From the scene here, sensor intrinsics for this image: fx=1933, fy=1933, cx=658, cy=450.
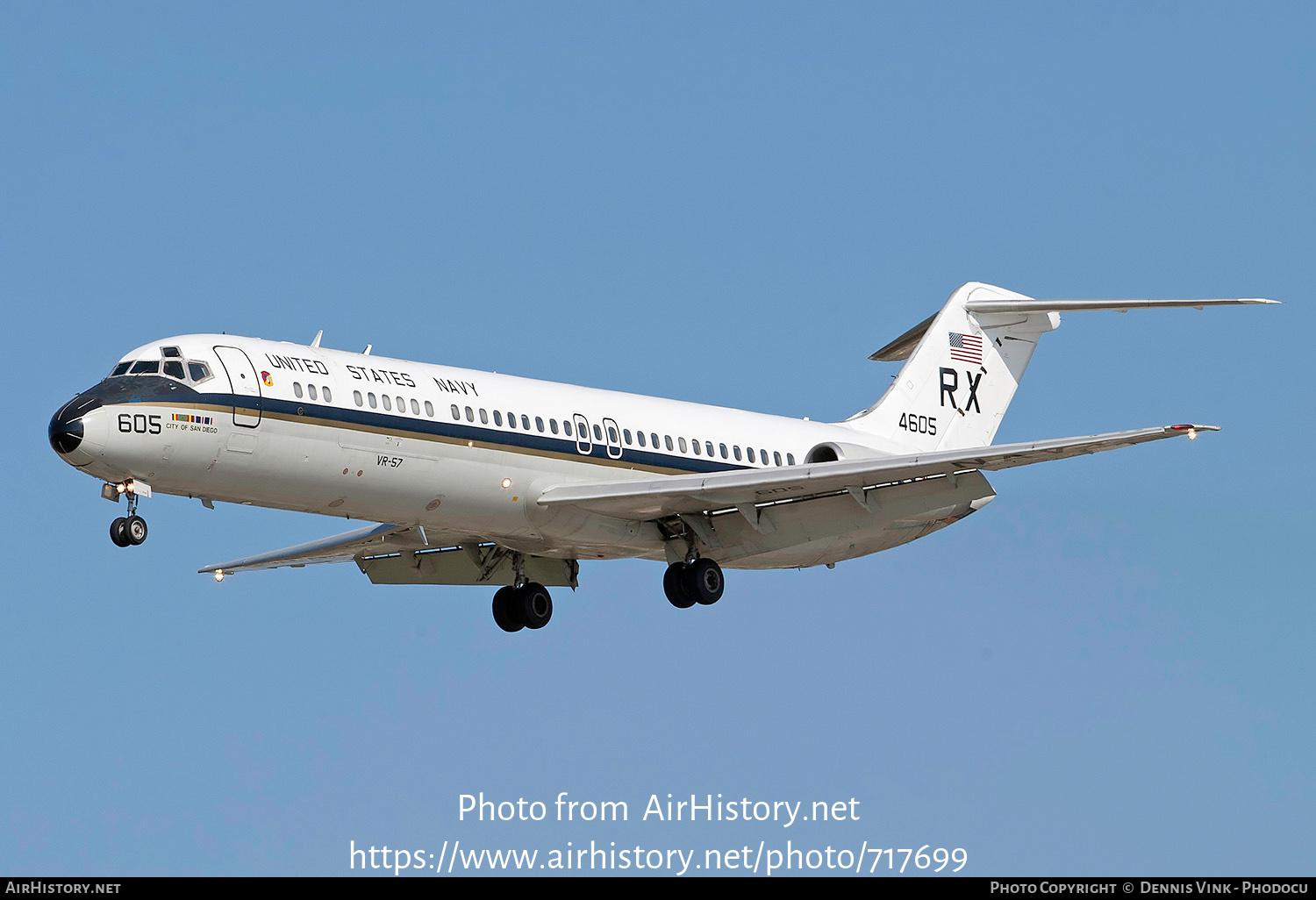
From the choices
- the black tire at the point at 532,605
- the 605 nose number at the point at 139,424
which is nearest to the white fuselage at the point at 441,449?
the 605 nose number at the point at 139,424

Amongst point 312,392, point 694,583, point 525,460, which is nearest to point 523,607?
point 694,583

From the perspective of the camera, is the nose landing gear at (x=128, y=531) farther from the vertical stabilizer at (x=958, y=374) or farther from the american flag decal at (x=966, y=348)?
the american flag decal at (x=966, y=348)

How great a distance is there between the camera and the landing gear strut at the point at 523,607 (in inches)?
1328

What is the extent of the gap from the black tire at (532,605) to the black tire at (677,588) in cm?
286

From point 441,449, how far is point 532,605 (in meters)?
5.80

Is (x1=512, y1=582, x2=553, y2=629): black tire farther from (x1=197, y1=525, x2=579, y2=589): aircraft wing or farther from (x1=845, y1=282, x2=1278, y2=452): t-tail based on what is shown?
(x1=845, y1=282, x2=1278, y2=452): t-tail

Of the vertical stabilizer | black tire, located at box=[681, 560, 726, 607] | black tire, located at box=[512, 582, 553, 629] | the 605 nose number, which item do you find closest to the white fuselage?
the 605 nose number

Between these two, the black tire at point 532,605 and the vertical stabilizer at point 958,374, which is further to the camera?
the vertical stabilizer at point 958,374

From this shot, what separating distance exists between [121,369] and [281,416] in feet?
7.55

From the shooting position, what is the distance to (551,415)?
30.3 metres

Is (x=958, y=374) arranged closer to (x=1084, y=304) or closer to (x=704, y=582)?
(x=1084, y=304)

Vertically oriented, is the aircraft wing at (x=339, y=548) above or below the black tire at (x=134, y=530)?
above

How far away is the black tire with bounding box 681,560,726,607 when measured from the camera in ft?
104

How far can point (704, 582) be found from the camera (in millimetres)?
31641
